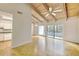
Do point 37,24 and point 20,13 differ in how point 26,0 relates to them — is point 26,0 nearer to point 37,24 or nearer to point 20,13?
point 37,24

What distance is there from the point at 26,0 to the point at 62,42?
3.20m

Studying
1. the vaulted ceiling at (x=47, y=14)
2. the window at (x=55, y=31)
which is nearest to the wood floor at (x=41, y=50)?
the window at (x=55, y=31)

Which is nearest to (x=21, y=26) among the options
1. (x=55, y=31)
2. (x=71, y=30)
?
(x=55, y=31)

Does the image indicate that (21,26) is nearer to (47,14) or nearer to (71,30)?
(47,14)

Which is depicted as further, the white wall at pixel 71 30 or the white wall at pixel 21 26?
the white wall at pixel 71 30

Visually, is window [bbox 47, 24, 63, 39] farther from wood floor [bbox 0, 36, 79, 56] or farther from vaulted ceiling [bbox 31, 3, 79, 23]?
vaulted ceiling [bbox 31, 3, 79, 23]

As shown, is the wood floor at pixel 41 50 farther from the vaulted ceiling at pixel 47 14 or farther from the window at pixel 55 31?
the vaulted ceiling at pixel 47 14

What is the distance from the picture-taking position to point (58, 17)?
4.64 m

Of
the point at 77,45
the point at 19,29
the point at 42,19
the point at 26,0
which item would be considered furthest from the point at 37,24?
the point at 77,45

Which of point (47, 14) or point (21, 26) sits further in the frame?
point (21, 26)

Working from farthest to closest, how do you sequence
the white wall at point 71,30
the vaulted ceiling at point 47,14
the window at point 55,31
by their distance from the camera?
the white wall at point 71,30
the window at point 55,31
the vaulted ceiling at point 47,14

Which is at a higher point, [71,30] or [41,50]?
[71,30]

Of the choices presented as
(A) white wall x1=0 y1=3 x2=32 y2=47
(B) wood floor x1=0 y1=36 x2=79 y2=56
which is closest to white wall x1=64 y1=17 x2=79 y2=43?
(B) wood floor x1=0 y1=36 x2=79 y2=56

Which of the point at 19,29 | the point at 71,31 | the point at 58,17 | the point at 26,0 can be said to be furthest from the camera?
the point at 71,31
